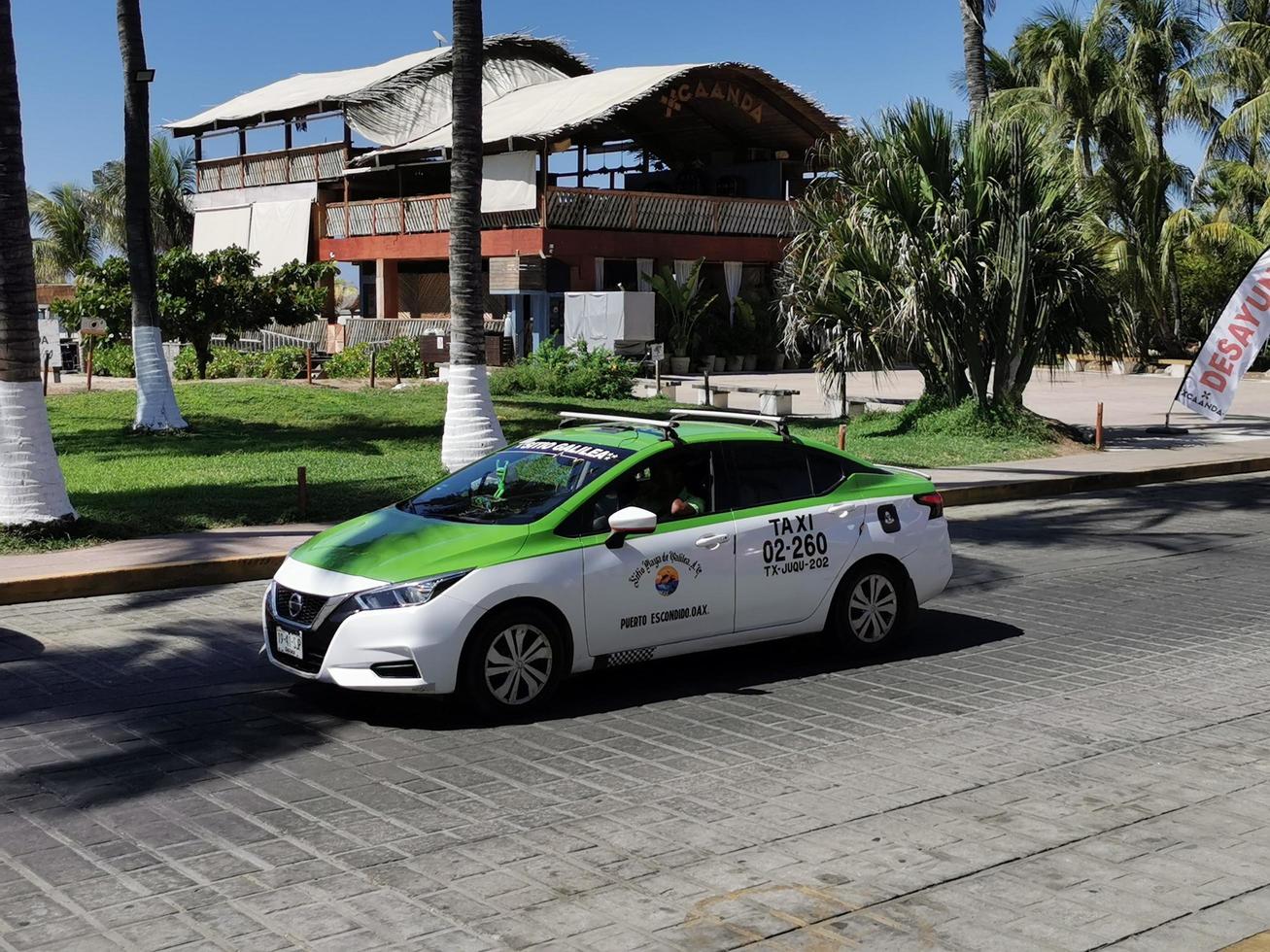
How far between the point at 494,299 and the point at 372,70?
11.3 meters

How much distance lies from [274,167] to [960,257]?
32.2 meters

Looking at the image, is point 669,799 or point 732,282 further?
point 732,282

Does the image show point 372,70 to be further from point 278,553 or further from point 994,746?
point 994,746

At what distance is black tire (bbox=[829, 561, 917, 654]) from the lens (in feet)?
30.2

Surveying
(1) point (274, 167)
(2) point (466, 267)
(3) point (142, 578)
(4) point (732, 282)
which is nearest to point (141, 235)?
(2) point (466, 267)

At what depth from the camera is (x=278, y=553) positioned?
1245cm

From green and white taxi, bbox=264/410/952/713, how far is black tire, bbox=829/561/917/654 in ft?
0.04

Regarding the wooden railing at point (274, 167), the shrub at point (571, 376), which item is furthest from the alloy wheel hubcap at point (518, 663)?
the wooden railing at point (274, 167)

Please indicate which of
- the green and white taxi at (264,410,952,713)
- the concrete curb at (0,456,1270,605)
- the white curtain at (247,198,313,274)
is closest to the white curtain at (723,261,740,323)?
the white curtain at (247,198,313,274)

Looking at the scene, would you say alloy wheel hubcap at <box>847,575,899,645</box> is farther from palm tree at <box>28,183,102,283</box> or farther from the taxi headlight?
palm tree at <box>28,183,102,283</box>

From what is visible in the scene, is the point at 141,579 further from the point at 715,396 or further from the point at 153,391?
the point at 715,396

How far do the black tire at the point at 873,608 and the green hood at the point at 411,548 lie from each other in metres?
2.30

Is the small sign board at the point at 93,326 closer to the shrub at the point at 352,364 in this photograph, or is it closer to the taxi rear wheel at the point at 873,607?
the shrub at the point at 352,364

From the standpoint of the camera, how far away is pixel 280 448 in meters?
19.5
